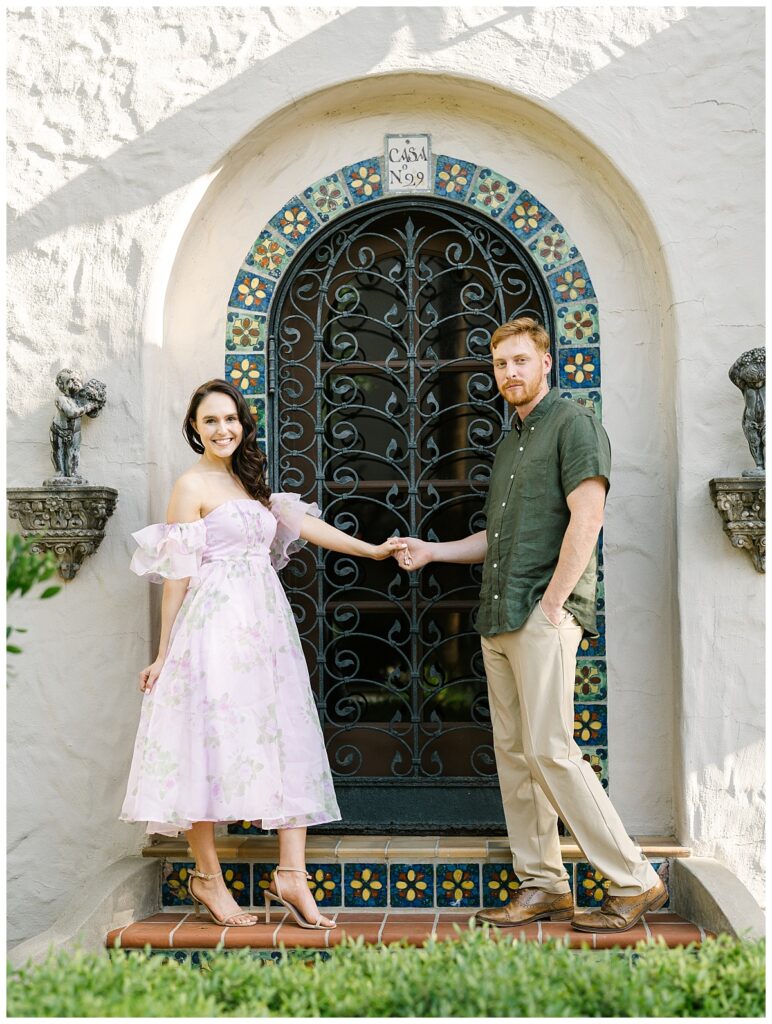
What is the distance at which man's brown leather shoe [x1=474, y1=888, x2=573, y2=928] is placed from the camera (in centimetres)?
414

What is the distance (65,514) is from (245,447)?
32.7 inches

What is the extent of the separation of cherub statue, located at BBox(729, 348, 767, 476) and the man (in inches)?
26.8

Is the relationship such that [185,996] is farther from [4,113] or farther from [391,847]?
[4,113]

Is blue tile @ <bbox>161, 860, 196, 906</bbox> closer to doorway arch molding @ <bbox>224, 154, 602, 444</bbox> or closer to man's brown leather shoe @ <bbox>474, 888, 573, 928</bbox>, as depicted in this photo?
man's brown leather shoe @ <bbox>474, 888, 573, 928</bbox>

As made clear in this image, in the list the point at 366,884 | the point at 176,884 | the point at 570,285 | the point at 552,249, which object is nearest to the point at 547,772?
the point at 366,884

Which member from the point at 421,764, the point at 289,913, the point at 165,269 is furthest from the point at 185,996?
the point at 165,269

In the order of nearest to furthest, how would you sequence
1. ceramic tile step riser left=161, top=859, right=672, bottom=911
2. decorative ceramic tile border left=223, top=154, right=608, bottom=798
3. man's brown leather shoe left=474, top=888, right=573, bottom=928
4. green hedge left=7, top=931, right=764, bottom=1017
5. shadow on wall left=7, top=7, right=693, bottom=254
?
green hedge left=7, top=931, right=764, bottom=1017
man's brown leather shoe left=474, top=888, right=573, bottom=928
ceramic tile step riser left=161, top=859, right=672, bottom=911
shadow on wall left=7, top=7, right=693, bottom=254
decorative ceramic tile border left=223, top=154, right=608, bottom=798

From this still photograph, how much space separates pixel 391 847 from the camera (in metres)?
4.57

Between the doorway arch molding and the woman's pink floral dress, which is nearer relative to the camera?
the woman's pink floral dress

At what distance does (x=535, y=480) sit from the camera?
4215 mm

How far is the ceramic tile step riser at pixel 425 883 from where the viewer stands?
177 inches

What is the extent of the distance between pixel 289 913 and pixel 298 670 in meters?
0.90

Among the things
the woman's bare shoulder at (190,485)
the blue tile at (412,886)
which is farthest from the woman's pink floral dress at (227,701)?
the blue tile at (412,886)

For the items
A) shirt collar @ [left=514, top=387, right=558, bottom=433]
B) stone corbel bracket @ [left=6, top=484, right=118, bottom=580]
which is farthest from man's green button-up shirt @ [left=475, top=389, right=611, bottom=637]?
stone corbel bracket @ [left=6, top=484, right=118, bottom=580]
